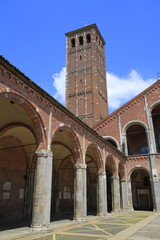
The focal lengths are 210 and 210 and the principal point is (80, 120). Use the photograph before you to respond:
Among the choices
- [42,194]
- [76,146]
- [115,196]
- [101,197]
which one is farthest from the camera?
[115,196]

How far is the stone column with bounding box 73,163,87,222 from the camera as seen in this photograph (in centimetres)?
1216

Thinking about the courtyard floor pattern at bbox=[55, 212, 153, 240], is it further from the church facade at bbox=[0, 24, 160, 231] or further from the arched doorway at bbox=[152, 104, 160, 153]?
the arched doorway at bbox=[152, 104, 160, 153]

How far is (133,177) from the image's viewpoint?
26.3 meters

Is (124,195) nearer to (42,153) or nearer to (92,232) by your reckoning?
(92,232)

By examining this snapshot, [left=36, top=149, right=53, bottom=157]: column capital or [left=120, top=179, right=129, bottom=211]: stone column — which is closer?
[left=36, top=149, right=53, bottom=157]: column capital

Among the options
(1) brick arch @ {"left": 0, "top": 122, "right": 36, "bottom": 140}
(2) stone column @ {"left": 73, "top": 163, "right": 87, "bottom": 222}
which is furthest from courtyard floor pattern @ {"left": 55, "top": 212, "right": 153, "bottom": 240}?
(1) brick arch @ {"left": 0, "top": 122, "right": 36, "bottom": 140}

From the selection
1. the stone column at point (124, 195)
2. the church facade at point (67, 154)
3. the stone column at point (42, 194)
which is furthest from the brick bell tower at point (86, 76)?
the stone column at point (42, 194)

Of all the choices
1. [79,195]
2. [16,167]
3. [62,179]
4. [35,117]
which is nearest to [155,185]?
[62,179]

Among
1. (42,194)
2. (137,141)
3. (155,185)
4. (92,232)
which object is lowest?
(92,232)

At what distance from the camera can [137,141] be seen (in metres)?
27.7

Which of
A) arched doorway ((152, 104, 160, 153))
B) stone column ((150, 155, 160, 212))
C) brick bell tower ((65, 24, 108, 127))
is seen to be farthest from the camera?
brick bell tower ((65, 24, 108, 127))

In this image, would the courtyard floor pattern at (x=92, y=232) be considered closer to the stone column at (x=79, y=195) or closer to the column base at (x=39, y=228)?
the column base at (x=39, y=228)

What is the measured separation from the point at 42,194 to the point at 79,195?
399cm

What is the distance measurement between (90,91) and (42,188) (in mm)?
30168
